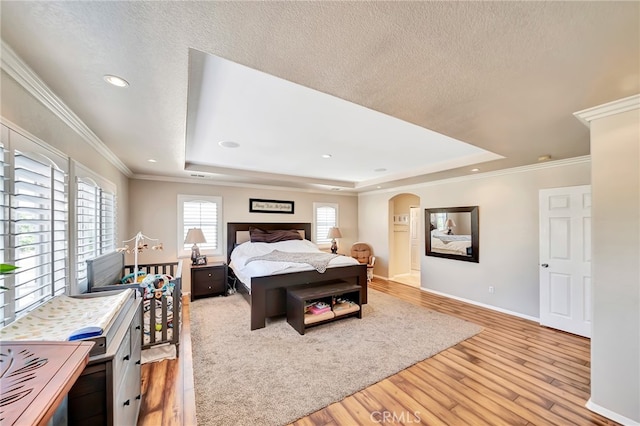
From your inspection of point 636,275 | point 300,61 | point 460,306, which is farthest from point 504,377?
point 300,61

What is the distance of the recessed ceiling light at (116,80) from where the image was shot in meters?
1.52

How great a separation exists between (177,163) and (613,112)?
4620 millimetres

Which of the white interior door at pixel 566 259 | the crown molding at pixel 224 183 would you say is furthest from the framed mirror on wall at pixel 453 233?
the crown molding at pixel 224 183

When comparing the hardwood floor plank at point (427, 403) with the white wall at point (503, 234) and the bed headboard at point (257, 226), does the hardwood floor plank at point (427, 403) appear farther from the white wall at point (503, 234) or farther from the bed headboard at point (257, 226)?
the bed headboard at point (257, 226)

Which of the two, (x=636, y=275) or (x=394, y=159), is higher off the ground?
(x=394, y=159)

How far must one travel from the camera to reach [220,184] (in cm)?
535

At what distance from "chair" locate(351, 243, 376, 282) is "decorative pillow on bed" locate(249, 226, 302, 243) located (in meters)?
1.65

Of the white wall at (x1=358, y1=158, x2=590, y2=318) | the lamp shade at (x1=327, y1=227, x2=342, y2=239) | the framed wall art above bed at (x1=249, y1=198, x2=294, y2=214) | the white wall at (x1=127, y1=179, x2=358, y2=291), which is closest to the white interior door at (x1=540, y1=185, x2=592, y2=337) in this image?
the white wall at (x1=358, y1=158, x2=590, y2=318)

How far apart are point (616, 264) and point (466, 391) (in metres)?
1.55

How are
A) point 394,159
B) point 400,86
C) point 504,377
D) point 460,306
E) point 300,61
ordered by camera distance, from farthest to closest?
point 460,306 < point 394,159 < point 504,377 < point 400,86 < point 300,61

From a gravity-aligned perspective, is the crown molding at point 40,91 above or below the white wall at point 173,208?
above

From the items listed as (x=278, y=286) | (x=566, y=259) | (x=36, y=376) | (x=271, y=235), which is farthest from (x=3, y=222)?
(x=566, y=259)

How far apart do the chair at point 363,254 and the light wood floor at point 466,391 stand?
3.42 metres

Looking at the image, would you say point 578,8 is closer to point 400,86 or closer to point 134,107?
point 400,86
